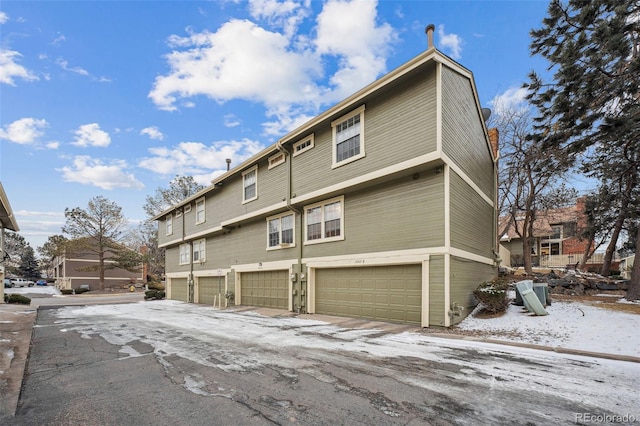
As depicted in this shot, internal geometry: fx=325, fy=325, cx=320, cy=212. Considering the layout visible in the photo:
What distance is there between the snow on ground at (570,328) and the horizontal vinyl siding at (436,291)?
681 millimetres

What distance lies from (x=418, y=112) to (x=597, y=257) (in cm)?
2940

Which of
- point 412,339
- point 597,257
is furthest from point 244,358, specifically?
point 597,257

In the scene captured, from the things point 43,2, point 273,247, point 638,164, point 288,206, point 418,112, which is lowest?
point 273,247

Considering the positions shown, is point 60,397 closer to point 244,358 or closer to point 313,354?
point 244,358

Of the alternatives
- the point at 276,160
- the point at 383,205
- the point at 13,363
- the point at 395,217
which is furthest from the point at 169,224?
the point at 13,363

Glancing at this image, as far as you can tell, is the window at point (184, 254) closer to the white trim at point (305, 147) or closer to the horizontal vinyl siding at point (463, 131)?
the white trim at point (305, 147)

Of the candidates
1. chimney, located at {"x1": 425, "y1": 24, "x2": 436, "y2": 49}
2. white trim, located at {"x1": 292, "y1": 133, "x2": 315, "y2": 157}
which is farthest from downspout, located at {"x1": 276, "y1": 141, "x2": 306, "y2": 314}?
chimney, located at {"x1": 425, "y1": 24, "x2": 436, "y2": 49}

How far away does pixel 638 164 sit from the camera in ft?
46.5

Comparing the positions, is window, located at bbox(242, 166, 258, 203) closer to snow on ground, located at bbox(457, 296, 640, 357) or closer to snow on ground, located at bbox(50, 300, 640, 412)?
snow on ground, located at bbox(50, 300, 640, 412)

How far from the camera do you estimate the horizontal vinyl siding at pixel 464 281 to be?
9.92 meters

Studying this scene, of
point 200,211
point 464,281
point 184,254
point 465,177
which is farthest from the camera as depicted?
point 184,254

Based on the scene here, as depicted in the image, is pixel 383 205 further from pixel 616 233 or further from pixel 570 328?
pixel 616 233

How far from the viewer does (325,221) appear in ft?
44.5

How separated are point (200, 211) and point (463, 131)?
60.3 ft
